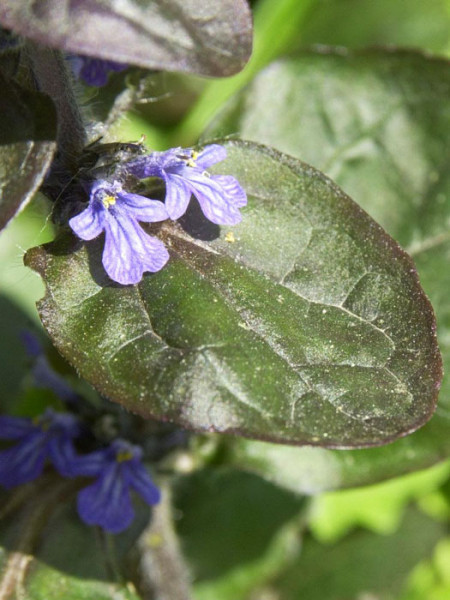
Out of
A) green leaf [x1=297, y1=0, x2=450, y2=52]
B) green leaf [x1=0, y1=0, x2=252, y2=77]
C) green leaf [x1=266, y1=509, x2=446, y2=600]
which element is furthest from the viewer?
green leaf [x1=297, y1=0, x2=450, y2=52]

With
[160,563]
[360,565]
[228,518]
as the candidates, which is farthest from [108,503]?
[360,565]

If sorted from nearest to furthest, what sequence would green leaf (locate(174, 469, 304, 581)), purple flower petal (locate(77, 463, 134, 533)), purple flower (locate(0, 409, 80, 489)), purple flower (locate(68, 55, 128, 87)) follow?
purple flower (locate(68, 55, 128, 87)), purple flower petal (locate(77, 463, 134, 533)), purple flower (locate(0, 409, 80, 489)), green leaf (locate(174, 469, 304, 581))

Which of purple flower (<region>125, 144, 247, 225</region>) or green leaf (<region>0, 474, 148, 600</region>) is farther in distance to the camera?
green leaf (<region>0, 474, 148, 600</region>)

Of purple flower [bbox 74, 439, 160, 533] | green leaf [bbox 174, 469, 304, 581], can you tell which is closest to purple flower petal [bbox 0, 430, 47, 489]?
purple flower [bbox 74, 439, 160, 533]

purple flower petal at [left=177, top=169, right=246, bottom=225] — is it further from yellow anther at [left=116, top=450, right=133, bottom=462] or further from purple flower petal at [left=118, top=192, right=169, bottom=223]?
yellow anther at [left=116, top=450, right=133, bottom=462]

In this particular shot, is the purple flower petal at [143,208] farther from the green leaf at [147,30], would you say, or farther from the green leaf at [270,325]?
the green leaf at [147,30]

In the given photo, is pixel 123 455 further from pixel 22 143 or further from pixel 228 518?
pixel 228 518

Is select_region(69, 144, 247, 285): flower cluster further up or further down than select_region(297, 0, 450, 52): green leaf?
further up
